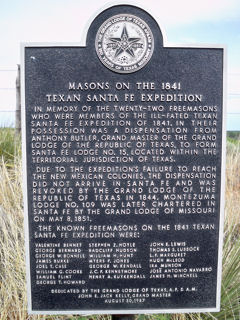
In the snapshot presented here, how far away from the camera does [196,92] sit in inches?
102

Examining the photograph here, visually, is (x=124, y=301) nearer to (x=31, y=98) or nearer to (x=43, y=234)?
(x=43, y=234)

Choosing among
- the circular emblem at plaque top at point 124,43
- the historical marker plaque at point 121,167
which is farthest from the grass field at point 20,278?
the circular emblem at plaque top at point 124,43

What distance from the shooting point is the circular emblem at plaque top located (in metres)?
2.48

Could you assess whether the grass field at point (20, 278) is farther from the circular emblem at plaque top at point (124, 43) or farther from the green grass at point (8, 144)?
the circular emblem at plaque top at point (124, 43)

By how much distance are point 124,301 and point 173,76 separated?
209cm

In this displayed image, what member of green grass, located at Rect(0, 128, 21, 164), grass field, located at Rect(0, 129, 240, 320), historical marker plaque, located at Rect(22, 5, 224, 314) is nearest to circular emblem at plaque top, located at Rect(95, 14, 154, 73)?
historical marker plaque, located at Rect(22, 5, 224, 314)

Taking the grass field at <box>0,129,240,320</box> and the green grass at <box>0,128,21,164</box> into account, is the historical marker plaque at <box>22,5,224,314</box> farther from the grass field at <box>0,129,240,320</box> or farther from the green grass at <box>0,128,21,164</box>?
the green grass at <box>0,128,21,164</box>

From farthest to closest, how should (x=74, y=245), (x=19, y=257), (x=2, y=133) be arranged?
(x=2, y=133), (x=19, y=257), (x=74, y=245)

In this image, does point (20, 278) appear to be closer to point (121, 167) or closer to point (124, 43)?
point (121, 167)

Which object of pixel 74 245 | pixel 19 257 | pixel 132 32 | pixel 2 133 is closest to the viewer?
pixel 132 32

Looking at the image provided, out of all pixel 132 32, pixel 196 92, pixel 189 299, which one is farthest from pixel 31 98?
pixel 189 299

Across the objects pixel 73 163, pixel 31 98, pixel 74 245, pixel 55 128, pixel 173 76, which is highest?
pixel 173 76

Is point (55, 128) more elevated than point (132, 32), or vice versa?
point (132, 32)

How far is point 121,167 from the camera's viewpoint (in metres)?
2.60
